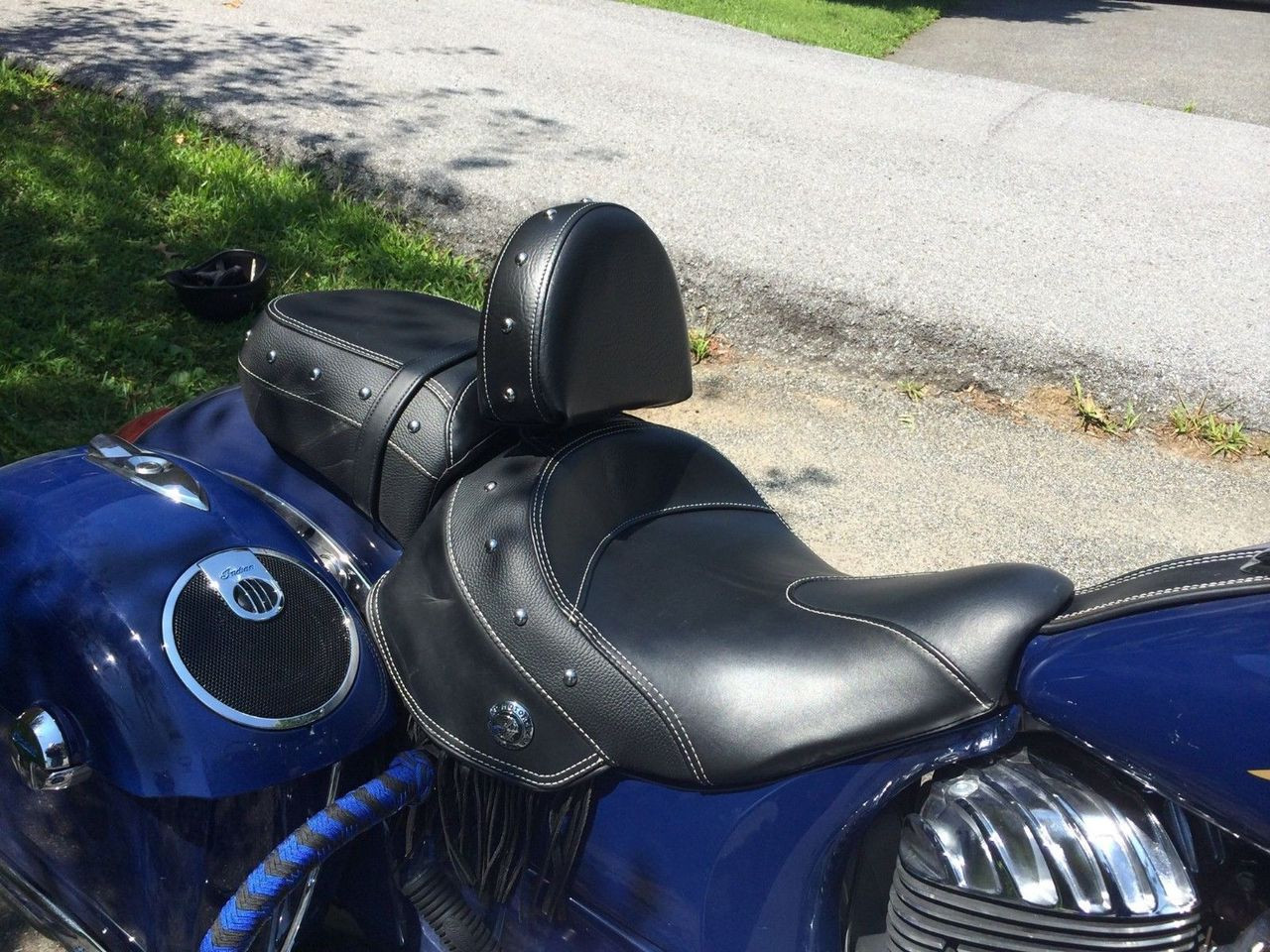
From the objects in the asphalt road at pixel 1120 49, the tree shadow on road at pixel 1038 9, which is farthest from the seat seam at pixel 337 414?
the tree shadow on road at pixel 1038 9

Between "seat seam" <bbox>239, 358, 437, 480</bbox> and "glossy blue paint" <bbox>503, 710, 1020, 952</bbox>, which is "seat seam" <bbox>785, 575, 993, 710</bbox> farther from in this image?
"seat seam" <bbox>239, 358, 437, 480</bbox>

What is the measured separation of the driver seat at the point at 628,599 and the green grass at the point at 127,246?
7.01ft

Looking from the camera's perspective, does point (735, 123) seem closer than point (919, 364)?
No

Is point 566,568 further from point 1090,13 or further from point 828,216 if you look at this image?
point 1090,13

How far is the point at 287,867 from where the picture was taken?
1459mm

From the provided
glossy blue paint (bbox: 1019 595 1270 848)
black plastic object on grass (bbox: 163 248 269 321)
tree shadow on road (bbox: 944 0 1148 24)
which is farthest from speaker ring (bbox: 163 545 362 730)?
tree shadow on road (bbox: 944 0 1148 24)

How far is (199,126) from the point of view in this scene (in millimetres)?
4891

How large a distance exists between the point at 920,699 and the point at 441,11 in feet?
23.5

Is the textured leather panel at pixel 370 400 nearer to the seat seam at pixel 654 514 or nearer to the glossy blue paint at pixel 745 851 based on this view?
the seat seam at pixel 654 514

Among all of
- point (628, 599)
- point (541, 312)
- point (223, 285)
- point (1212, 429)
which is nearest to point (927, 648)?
point (628, 599)

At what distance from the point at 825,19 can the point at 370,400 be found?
29.5ft

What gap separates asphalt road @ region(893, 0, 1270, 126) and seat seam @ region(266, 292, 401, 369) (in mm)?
7560

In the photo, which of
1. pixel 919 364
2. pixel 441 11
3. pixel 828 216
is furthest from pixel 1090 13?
pixel 919 364

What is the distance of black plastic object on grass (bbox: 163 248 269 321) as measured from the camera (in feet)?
12.2
